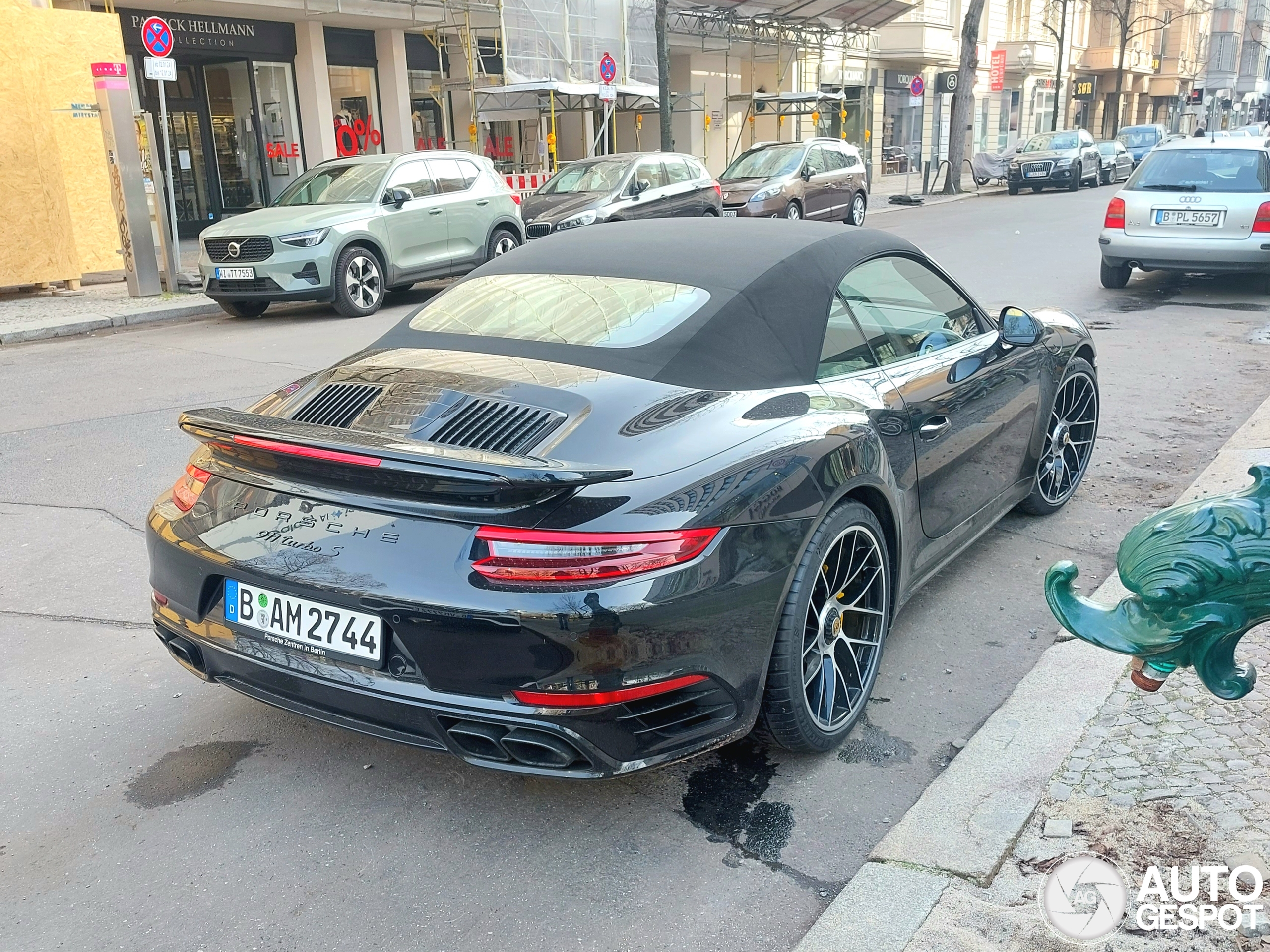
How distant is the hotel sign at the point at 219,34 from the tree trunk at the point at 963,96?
18.1 metres

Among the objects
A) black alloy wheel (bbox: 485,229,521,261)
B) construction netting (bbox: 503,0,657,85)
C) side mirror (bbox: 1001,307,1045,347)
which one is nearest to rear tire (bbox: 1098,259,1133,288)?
black alloy wheel (bbox: 485,229,521,261)

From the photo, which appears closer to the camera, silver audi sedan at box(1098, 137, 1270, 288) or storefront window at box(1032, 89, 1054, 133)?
silver audi sedan at box(1098, 137, 1270, 288)

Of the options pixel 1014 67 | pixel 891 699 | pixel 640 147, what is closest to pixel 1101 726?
pixel 891 699

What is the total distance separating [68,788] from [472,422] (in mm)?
1596

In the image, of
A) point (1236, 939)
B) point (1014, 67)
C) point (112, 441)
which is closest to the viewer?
point (1236, 939)

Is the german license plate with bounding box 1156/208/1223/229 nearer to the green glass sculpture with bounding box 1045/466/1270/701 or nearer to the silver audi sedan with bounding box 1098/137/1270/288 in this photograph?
the silver audi sedan with bounding box 1098/137/1270/288

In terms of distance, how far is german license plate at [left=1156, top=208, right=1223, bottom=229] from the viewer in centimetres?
1122

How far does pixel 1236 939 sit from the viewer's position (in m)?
2.33

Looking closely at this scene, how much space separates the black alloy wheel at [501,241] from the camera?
14.0m

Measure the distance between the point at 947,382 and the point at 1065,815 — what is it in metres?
1.64

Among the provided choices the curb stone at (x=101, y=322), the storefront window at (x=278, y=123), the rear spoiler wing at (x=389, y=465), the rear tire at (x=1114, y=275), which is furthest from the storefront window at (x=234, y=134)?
the rear spoiler wing at (x=389, y=465)

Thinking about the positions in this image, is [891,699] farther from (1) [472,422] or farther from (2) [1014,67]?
(2) [1014,67]

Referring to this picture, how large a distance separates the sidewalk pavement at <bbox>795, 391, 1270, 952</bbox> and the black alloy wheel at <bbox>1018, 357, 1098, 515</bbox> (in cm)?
Result: 160

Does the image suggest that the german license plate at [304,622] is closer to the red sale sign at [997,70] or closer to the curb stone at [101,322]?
the curb stone at [101,322]
